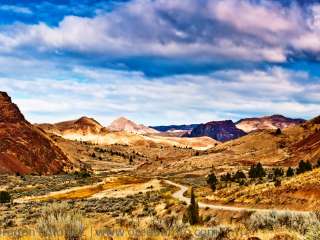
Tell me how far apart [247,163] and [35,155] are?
66537 mm

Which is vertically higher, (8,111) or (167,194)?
(8,111)

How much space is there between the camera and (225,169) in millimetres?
121375

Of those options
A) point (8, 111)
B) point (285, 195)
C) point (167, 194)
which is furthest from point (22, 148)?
point (285, 195)

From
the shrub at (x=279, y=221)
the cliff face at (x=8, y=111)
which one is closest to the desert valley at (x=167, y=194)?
the shrub at (x=279, y=221)

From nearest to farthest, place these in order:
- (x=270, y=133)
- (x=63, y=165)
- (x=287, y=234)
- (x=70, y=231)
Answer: (x=287, y=234)
(x=70, y=231)
(x=63, y=165)
(x=270, y=133)

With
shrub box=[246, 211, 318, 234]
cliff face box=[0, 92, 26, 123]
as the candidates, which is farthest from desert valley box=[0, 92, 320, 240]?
cliff face box=[0, 92, 26, 123]

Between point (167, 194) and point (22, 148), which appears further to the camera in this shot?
point (22, 148)

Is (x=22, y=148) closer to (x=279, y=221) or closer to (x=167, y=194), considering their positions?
(x=167, y=194)

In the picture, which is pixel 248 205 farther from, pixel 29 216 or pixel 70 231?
pixel 70 231

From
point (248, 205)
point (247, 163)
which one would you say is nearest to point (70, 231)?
point (248, 205)

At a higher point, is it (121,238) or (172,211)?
(121,238)

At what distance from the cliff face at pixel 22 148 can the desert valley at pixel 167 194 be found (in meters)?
0.39

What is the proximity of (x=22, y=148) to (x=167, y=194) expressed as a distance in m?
89.7

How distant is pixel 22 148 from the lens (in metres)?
148
